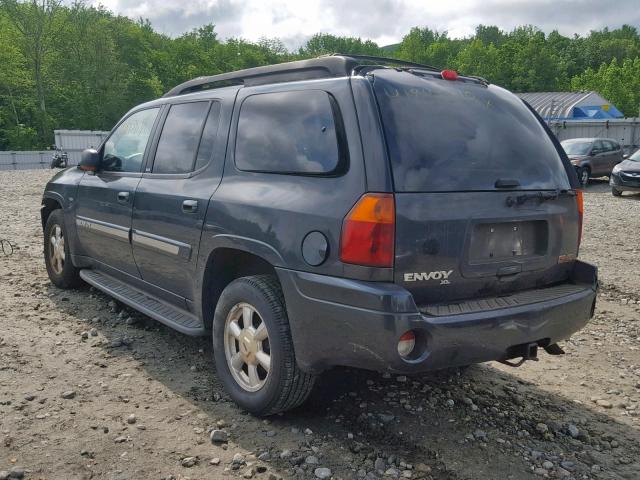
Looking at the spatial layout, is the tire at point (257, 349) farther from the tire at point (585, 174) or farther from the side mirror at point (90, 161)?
the tire at point (585, 174)

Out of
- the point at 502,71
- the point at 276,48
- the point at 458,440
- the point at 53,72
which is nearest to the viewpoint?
the point at 458,440

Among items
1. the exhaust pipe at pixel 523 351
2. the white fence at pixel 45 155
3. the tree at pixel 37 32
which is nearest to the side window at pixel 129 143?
the exhaust pipe at pixel 523 351

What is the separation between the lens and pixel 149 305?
13.6 ft

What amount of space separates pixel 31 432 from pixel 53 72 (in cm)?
5596

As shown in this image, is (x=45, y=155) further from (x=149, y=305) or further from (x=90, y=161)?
(x=149, y=305)

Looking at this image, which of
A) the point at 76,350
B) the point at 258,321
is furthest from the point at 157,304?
the point at 258,321

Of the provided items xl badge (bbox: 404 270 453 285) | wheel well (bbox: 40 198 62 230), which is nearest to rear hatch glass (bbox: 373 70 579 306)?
xl badge (bbox: 404 270 453 285)

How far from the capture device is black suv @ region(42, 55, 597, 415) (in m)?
2.68

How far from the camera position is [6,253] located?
24.7 feet

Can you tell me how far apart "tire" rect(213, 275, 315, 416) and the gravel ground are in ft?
0.54

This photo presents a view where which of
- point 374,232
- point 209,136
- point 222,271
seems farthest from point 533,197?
point 209,136

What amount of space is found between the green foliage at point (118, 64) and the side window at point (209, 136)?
47.6m

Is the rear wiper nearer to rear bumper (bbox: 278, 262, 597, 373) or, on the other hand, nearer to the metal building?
rear bumper (bbox: 278, 262, 597, 373)

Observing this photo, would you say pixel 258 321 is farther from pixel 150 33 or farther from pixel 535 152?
pixel 150 33
